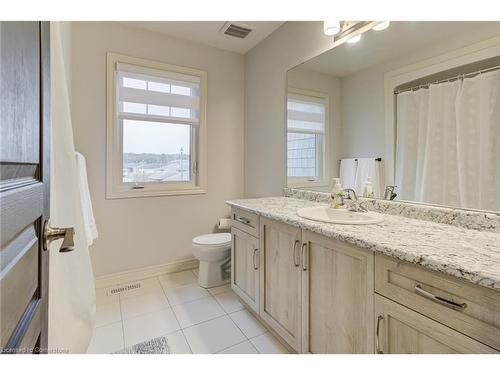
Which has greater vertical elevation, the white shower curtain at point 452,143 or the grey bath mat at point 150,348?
the white shower curtain at point 452,143

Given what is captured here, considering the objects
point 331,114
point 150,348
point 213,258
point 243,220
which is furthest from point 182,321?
point 331,114

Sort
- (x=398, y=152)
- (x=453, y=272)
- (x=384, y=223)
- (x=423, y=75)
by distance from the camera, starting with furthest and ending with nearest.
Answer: (x=398, y=152)
(x=423, y=75)
(x=384, y=223)
(x=453, y=272)

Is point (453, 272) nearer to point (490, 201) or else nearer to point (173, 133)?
point (490, 201)

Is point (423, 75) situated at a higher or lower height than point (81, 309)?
higher

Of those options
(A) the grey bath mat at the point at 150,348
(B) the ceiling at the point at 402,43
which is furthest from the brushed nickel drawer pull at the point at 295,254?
(B) the ceiling at the point at 402,43

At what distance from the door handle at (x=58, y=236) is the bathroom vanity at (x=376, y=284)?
0.95 meters

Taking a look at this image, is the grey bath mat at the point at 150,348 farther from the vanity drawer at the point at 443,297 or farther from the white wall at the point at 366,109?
the white wall at the point at 366,109

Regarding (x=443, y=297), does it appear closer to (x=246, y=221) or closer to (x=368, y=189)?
(x=368, y=189)

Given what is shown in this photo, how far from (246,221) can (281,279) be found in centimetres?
49

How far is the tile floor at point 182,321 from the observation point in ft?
4.91
